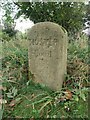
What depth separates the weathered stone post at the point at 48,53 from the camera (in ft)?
11.4

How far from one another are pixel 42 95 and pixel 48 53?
65cm

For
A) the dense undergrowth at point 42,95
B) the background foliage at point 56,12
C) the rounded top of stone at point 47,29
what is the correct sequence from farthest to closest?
the background foliage at point 56,12 → the rounded top of stone at point 47,29 → the dense undergrowth at point 42,95

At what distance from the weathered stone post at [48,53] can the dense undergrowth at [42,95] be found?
0.15 meters

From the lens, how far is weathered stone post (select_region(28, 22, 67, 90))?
347 centimetres

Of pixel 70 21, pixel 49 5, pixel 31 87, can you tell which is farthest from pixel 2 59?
pixel 70 21

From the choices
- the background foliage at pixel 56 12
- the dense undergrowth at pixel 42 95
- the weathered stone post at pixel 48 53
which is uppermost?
the background foliage at pixel 56 12

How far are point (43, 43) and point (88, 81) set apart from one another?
1.04 m

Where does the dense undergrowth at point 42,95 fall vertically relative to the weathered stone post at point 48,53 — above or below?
below

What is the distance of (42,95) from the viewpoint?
3.39m

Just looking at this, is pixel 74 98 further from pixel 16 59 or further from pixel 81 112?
pixel 16 59

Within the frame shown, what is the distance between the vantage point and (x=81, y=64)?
4.06m

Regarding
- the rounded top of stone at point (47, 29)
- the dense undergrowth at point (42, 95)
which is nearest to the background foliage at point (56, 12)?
the dense undergrowth at point (42, 95)

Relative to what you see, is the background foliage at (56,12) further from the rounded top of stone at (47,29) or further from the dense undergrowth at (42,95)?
the rounded top of stone at (47,29)

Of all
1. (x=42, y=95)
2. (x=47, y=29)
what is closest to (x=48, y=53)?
(x=47, y=29)
